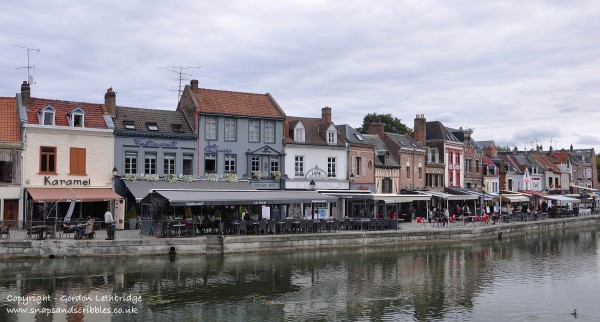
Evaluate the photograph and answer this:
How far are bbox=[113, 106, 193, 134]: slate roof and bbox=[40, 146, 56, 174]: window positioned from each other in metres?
4.21

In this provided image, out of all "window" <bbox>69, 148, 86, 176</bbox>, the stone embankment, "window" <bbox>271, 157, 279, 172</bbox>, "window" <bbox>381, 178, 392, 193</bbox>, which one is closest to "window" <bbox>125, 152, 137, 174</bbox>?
"window" <bbox>69, 148, 86, 176</bbox>

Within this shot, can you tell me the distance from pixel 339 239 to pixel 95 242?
45.4ft

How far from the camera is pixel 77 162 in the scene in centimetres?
3684

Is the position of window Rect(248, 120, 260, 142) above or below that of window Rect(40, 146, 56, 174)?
above

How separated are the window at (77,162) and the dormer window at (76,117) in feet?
5.06

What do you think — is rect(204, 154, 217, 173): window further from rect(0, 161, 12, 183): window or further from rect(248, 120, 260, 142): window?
rect(0, 161, 12, 183): window

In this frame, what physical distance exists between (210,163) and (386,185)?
17.1 m

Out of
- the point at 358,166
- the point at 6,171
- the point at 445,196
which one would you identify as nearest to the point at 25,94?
the point at 6,171

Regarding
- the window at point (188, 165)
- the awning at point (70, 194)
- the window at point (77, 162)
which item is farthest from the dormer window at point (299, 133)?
the window at point (77, 162)

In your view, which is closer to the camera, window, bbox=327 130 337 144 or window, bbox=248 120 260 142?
window, bbox=248 120 260 142

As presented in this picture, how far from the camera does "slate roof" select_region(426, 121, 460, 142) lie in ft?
203

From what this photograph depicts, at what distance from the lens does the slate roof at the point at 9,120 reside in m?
35.0

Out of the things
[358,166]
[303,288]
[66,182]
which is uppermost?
[358,166]

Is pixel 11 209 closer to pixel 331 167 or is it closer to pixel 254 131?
pixel 254 131
